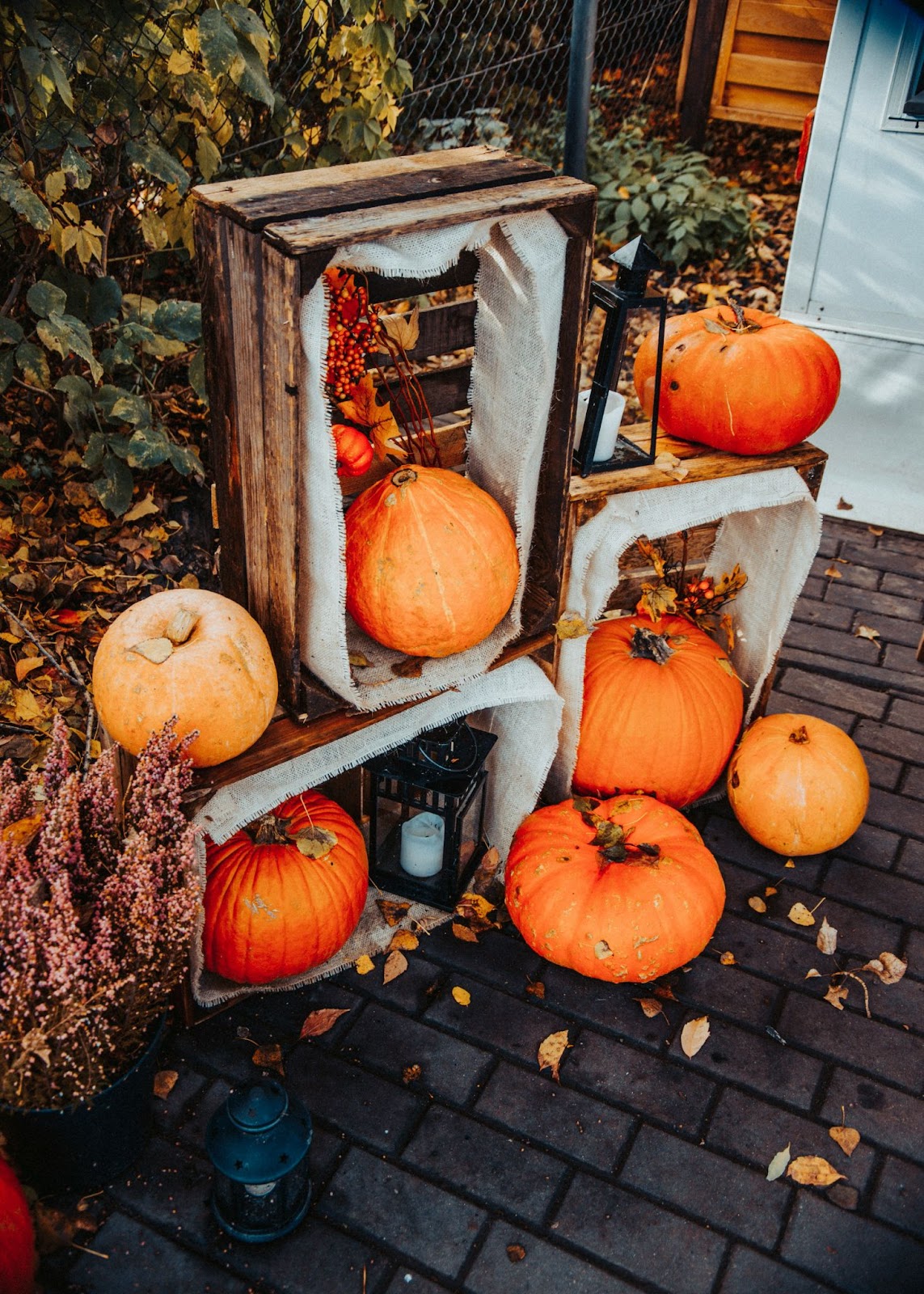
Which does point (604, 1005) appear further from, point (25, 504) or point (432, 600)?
point (25, 504)

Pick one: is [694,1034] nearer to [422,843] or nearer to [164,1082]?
[422,843]

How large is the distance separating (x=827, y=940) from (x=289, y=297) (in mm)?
2358

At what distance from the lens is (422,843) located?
311 cm

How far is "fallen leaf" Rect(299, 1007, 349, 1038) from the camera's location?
2.81 meters

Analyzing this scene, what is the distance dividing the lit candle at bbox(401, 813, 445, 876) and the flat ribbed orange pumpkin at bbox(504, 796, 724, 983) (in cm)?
23

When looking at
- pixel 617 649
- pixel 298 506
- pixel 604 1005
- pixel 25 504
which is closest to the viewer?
pixel 298 506

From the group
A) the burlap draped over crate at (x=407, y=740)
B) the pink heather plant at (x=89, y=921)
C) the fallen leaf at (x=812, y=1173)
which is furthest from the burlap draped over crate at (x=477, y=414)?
the fallen leaf at (x=812, y=1173)

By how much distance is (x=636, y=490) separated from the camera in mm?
2986

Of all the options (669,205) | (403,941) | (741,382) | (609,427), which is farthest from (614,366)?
(669,205)

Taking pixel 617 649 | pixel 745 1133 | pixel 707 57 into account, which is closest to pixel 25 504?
pixel 617 649

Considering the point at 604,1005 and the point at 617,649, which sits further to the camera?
the point at 617,649

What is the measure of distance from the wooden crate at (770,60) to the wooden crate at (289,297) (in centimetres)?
617

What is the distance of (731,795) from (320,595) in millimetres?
1686

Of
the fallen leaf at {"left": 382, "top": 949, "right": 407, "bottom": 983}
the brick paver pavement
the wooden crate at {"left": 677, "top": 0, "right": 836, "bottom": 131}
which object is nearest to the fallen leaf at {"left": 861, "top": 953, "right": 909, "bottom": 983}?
the brick paver pavement
